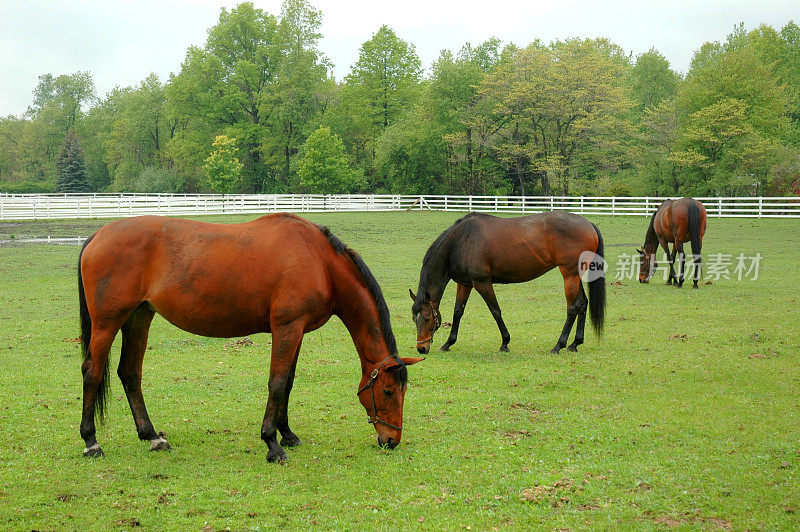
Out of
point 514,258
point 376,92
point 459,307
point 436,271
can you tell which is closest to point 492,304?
point 459,307

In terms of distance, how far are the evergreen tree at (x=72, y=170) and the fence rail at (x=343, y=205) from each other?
2625 cm

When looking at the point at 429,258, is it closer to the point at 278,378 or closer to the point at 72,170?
the point at 278,378

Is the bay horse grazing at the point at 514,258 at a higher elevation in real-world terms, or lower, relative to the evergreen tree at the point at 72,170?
lower

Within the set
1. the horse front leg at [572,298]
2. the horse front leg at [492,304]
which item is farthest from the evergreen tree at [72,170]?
the horse front leg at [572,298]

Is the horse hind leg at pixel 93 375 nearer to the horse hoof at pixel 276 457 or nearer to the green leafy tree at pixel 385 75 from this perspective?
the horse hoof at pixel 276 457

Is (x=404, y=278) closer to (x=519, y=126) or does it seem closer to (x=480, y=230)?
(x=480, y=230)

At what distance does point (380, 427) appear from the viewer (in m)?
5.69

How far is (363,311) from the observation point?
5762 mm

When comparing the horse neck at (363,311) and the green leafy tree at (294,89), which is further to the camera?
the green leafy tree at (294,89)

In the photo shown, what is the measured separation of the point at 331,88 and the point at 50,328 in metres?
53.8

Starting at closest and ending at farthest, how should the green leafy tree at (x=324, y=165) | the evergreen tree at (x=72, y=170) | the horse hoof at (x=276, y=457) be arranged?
the horse hoof at (x=276, y=457) < the green leafy tree at (x=324, y=165) < the evergreen tree at (x=72, y=170)

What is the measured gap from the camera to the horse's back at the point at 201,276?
5.52 m

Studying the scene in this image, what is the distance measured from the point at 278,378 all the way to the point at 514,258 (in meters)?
5.53

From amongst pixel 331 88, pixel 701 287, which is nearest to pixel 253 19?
pixel 331 88
